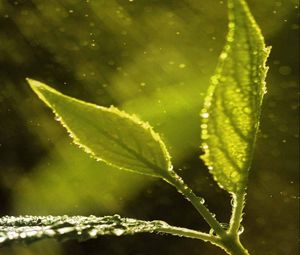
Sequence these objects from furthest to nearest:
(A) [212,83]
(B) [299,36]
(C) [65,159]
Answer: (C) [65,159] → (B) [299,36] → (A) [212,83]

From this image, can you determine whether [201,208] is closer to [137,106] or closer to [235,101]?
[235,101]

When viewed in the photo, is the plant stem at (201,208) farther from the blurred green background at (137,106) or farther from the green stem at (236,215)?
the blurred green background at (137,106)

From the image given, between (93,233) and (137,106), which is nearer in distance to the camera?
(93,233)

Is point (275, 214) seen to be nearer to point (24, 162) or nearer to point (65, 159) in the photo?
point (65, 159)

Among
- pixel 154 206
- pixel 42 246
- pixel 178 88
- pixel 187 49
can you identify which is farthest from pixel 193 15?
pixel 42 246

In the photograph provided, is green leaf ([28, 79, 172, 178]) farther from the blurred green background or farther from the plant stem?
the blurred green background

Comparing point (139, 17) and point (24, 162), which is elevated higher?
point (139, 17)

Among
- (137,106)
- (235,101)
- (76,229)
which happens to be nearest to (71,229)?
(76,229)
